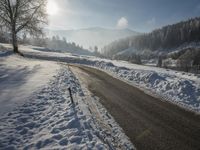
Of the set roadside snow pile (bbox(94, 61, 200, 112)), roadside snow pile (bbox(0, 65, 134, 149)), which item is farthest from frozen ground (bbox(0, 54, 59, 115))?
roadside snow pile (bbox(94, 61, 200, 112))

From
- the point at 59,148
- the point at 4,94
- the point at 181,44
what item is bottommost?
the point at 59,148

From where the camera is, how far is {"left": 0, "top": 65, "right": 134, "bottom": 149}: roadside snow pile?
7.92 m

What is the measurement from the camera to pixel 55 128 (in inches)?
361

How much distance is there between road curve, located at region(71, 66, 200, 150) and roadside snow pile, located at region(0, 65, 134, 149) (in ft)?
2.36

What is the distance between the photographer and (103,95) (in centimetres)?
1518

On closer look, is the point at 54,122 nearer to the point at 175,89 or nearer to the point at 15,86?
the point at 15,86

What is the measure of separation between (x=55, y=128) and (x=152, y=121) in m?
5.14

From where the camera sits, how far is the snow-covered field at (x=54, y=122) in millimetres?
8000

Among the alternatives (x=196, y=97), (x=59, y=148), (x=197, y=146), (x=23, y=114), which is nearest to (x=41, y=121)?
(x=23, y=114)

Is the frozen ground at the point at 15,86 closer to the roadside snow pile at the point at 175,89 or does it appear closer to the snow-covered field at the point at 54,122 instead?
the snow-covered field at the point at 54,122

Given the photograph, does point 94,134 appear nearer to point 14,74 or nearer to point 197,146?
point 197,146

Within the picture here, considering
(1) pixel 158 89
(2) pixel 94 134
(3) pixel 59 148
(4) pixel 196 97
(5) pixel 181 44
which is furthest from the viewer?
(5) pixel 181 44

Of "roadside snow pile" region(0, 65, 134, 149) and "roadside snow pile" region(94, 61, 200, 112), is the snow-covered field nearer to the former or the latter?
"roadside snow pile" region(0, 65, 134, 149)

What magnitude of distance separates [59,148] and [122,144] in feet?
8.64
